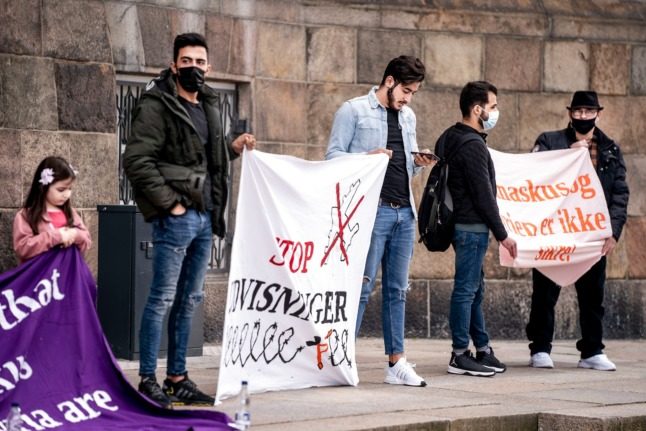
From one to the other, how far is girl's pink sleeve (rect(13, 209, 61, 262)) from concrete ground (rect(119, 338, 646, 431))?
1.26 meters

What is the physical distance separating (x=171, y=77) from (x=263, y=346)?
5.45 ft

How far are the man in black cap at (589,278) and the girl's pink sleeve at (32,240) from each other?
170 inches

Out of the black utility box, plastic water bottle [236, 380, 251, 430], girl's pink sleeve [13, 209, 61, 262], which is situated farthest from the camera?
the black utility box

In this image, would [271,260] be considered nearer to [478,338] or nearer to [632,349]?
[478,338]

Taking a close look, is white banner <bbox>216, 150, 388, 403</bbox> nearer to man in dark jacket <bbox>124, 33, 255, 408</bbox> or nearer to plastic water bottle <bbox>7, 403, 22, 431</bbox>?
man in dark jacket <bbox>124, 33, 255, 408</bbox>

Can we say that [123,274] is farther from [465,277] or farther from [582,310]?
[582,310]

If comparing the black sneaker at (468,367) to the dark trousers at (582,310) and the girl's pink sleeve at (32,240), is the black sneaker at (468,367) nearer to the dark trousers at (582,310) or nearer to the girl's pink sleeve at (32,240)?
the dark trousers at (582,310)

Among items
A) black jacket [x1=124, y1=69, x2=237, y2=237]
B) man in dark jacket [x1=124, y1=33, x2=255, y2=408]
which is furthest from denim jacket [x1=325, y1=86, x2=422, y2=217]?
black jacket [x1=124, y1=69, x2=237, y2=237]

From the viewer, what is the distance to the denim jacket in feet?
29.5

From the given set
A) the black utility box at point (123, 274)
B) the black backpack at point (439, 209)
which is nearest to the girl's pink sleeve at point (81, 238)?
the black utility box at point (123, 274)

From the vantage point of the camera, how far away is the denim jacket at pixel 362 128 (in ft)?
29.5

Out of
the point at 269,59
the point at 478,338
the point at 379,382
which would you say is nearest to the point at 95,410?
the point at 379,382

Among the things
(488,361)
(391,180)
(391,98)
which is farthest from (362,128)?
(488,361)

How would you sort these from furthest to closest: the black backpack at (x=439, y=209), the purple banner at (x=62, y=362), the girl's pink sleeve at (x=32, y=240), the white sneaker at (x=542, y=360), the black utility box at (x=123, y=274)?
the white sneaker at (x=542, y=360) → the black utility box at (x=123, y=274) → the black backpack at (x=439, y=209) → the girl's pink sleeve at (x=32, y=240) → the purple banner at (x=62, y=362)
